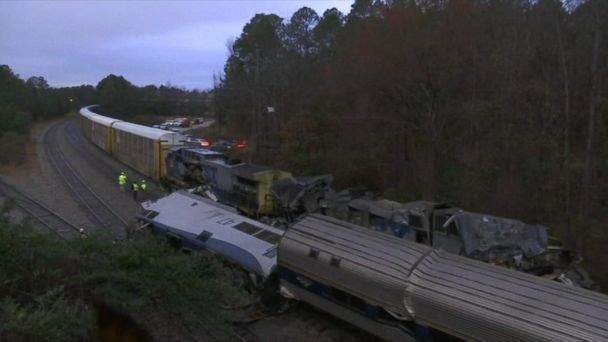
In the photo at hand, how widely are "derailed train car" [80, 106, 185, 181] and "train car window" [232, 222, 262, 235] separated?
15726 millimetres

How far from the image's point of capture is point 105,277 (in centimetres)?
879

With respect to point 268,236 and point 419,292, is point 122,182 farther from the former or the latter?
point 419,292

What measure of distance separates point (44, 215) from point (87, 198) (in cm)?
384

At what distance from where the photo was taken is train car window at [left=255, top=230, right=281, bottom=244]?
14.3 meters

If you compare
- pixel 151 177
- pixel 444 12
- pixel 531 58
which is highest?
pixel 444 12

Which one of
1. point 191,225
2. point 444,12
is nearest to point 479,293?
point 191,225

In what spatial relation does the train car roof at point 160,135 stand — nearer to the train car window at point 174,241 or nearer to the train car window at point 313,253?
the train car window at point 174,241

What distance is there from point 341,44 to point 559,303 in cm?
2577

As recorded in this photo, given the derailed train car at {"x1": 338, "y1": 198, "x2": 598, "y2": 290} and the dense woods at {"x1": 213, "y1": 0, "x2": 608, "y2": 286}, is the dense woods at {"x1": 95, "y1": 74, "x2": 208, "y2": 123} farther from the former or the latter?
the derailed train car at {"x1": 338, "y1": 198, "x2": 598, "y2": 290}

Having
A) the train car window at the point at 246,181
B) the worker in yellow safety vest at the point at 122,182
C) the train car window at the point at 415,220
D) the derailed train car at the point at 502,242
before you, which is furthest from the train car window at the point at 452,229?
the worker in yellow safety vest at the point at 122,182

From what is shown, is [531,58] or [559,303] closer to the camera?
[559,303]

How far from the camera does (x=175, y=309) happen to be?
887cm

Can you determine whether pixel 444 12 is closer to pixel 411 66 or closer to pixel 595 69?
pixel 411 66

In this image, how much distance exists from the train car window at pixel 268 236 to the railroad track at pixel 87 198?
3.27m
